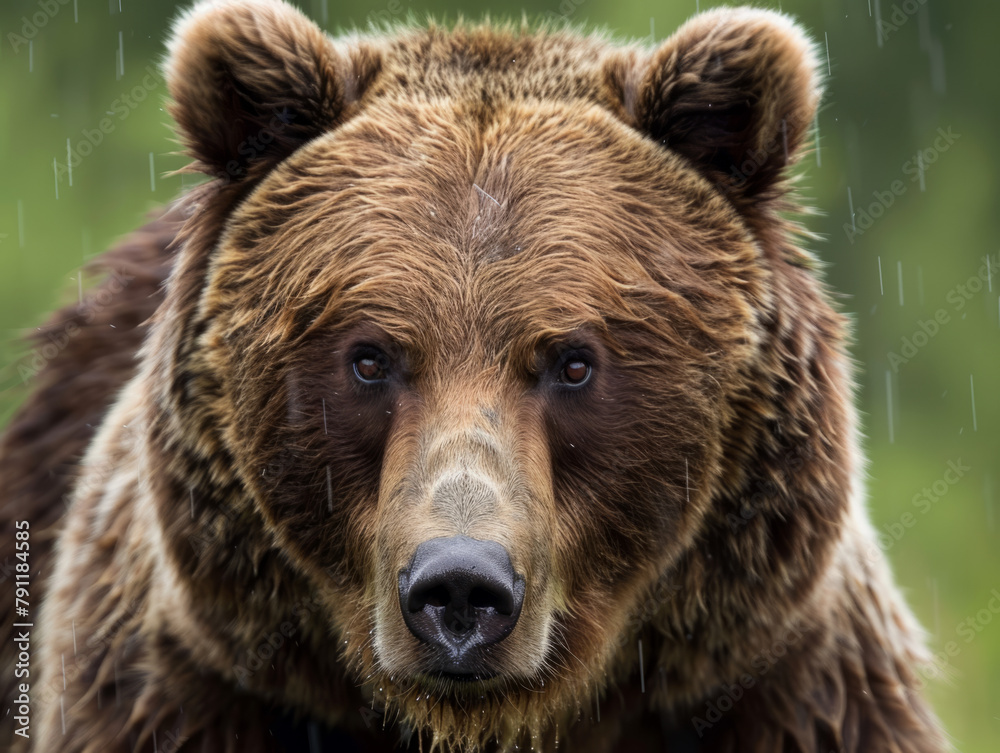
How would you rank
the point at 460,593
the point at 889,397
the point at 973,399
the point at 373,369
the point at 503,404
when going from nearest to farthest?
the point at 460,593
the point at 503,404
the point at 373,369
the point at 973,399
the point at 889,397

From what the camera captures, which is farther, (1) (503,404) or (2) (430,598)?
(1) (503,404)

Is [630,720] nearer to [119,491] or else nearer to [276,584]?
[276,584]

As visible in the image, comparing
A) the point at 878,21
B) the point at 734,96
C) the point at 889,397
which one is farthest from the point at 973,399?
the point at 734,96

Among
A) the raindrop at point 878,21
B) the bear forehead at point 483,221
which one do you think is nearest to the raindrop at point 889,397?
the raindrop at point 878,21

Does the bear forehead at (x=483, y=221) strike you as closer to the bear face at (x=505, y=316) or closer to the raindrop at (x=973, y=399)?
the bear face at (x=505, y=316)

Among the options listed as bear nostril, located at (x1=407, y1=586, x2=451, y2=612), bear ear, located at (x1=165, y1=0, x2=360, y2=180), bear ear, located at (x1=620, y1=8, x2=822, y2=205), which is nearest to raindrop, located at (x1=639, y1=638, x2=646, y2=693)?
bear nostril, located at (x1=407, y1=586, x2=451, y2=612)

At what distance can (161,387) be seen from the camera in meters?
3.57

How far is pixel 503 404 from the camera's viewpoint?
3.18m

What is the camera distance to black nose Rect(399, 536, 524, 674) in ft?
9.03

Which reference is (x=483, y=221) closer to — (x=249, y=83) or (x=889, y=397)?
(x=249, y=83)

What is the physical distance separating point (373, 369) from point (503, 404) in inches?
13.9

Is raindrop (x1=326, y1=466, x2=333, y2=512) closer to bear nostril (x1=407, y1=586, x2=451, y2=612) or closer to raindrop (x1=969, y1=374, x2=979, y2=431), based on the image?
bear nostril (x1=407, y1=586, x2=451, y2=612)

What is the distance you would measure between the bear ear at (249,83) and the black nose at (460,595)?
53.7 inches

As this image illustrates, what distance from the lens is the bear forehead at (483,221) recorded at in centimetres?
329
